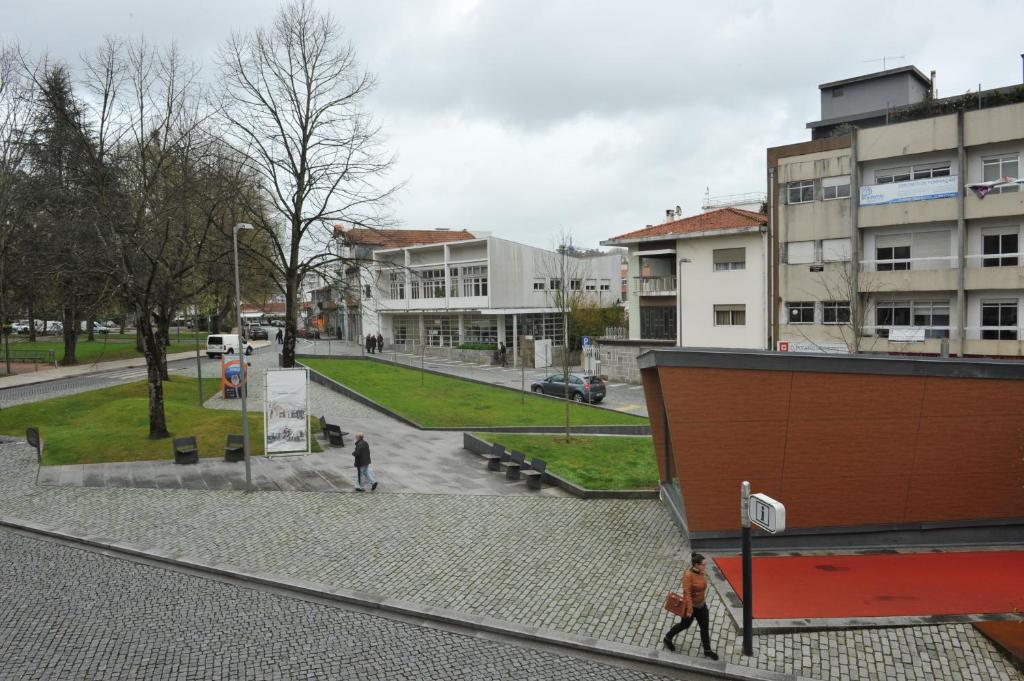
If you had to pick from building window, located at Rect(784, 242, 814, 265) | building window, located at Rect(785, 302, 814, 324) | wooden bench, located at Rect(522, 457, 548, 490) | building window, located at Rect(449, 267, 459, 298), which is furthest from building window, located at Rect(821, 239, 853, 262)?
building window, located at Rect(449, 267, 459, 298)

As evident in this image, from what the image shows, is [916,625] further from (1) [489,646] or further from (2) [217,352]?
(2) [217,352]

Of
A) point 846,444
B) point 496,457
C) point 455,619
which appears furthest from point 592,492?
point 455,619

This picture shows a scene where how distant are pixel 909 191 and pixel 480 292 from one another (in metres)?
32.8

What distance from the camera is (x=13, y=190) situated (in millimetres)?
34031

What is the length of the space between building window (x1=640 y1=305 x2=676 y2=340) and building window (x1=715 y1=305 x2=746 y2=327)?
392 centimetres

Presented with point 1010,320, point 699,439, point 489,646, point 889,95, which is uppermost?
point 889,95

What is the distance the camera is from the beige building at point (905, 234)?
30.7m

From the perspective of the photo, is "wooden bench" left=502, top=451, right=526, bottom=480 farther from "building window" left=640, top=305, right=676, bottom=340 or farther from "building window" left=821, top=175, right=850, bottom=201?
"building window" left=640, top=305, right=676, bottom=340

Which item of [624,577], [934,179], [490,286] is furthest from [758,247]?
[624,577]

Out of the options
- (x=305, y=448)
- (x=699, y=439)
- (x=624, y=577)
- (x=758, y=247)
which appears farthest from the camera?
(x=758, y=247)

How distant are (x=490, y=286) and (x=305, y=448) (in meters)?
35.1

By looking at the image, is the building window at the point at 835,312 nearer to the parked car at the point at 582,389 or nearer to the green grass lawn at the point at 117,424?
the parked car at the point at 582,389

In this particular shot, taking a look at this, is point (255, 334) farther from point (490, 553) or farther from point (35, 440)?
point (490, 553)

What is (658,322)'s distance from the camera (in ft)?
149
